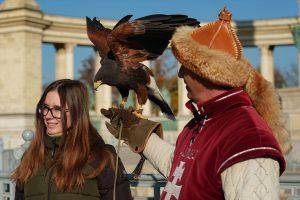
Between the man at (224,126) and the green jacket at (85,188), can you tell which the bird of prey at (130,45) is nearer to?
the green jacket at (85,188)

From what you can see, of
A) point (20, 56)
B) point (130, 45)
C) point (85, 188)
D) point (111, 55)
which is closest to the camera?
point (85, 188)

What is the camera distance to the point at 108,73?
195 inches

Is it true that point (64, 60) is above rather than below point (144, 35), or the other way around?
above

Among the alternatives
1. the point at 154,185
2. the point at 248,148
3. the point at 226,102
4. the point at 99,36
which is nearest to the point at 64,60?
the point at 154,185

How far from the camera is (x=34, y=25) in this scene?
4144 cm

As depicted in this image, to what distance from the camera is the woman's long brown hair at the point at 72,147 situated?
4.34m

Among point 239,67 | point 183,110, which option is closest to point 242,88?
point 239,67

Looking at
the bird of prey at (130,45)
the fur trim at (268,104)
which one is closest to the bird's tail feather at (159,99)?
the bird of prey at (130,45)

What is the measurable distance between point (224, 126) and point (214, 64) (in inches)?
13.6

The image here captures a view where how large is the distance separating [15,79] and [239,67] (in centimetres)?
4006

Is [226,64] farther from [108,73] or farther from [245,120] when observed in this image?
[108,73]

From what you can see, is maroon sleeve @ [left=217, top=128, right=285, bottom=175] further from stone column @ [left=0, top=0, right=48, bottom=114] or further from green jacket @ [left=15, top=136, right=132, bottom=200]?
stone column @ [left=0, top=0, right=48, bottom=114]

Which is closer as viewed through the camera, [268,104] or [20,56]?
[268,104]

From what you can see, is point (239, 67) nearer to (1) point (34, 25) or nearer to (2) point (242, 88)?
(2) point (242, 88)
